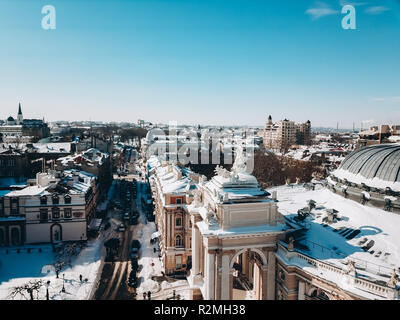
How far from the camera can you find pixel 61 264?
1160 inches

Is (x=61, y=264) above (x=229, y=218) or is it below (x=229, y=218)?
below

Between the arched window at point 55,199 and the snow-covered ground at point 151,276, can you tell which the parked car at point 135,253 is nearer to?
the snow-covered ground at point 151,276

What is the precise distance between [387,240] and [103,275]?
79.0 ft

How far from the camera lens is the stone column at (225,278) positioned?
717 inches

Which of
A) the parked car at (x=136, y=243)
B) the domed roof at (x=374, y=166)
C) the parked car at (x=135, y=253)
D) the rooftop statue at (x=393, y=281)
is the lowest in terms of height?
the parked car at (x=135, y=253)

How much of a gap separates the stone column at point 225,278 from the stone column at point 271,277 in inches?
102

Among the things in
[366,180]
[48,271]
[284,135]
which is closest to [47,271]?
[48,271]

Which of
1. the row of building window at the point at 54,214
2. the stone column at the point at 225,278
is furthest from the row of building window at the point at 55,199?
the stone column at the point at 225,278

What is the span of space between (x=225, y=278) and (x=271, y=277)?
3013 millimetres

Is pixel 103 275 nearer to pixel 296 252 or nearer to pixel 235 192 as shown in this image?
pixel 235 192

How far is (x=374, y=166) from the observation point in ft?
65.7

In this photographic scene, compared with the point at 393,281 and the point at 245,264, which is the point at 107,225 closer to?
the point at 245,264
